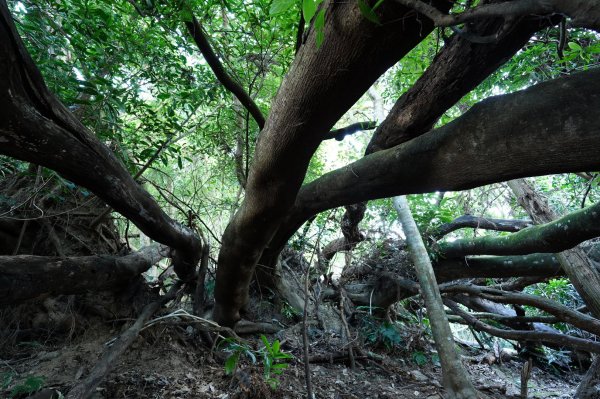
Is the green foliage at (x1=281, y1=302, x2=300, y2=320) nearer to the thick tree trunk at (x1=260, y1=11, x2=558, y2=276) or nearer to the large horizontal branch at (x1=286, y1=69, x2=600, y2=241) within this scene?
the thick tree trunk at (x1=260, y1=11, x2=558, y2=276)

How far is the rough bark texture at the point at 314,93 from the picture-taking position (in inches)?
53.1

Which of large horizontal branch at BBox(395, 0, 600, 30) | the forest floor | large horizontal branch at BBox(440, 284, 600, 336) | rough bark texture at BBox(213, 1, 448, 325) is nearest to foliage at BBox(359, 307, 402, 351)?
the forest floor

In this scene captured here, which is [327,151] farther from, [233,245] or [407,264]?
[233,245]

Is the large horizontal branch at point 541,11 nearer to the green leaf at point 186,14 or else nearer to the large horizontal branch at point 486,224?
the green leaf at point 186,14

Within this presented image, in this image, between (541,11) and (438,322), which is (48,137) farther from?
(438,322)

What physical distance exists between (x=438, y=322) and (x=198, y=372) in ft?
7.41

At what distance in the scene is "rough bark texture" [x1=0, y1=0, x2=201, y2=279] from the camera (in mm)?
1406

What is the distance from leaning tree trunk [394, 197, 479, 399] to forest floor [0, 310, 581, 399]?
2.36ft

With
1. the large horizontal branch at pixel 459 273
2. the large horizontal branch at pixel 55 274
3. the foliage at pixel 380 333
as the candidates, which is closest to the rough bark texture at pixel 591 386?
the large horizontal branch at pixel 459 273

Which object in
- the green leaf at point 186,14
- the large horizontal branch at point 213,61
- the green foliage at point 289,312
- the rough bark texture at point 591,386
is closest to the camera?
the green leaf at point 186,14

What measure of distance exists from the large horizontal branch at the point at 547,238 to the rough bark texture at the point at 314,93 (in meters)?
2.47

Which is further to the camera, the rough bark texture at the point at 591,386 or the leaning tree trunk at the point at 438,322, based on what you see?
the rough bark texture at the point at 591,386

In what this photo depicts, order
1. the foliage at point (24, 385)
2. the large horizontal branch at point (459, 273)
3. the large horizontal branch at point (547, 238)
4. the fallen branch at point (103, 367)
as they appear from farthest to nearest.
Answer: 1. the large horizontal branch at point (459, 273)
2. the large horizontal branch at point (547, 238)
3. the foliage at point (24, 385)
4. the fallen branch at point (103, 367)

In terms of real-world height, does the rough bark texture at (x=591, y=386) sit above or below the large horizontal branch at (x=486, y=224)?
below
